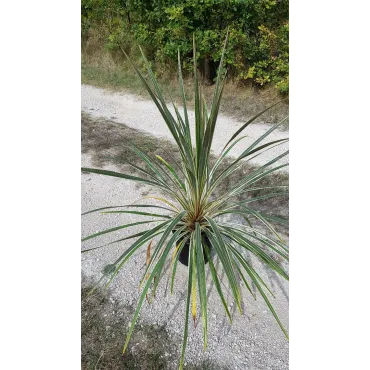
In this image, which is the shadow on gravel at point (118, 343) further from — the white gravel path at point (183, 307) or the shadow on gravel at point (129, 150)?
the shadow on gravel at point (129, 150)

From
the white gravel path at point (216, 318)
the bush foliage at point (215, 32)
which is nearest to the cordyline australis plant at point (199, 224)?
the white gravel path at point (216, 318)

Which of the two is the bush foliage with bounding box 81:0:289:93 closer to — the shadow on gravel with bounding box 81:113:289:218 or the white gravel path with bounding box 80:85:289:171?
the white gravel path with bounding box 80:85:289:171

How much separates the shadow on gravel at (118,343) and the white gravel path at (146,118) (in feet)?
4.72

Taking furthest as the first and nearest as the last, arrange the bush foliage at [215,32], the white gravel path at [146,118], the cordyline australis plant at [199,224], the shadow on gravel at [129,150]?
the bush foliage at [215,32], the white gravel path at [146,118], the shadow on gravel at [129,150], the cordyline australis plant at [199,224]

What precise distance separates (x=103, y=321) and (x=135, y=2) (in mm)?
3378

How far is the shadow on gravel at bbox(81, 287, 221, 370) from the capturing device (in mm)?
1199

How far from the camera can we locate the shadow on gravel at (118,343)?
120cm

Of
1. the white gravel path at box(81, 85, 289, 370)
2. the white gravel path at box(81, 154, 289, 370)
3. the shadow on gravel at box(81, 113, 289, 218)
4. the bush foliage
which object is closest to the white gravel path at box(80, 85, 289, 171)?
the shadow on gravel at box(81, 113, 289, 218)

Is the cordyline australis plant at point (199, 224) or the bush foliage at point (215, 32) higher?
the bush foliage at point (215, 32)
